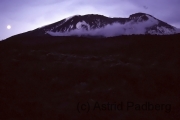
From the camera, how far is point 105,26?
79000mm

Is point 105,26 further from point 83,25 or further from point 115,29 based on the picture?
point 83,25

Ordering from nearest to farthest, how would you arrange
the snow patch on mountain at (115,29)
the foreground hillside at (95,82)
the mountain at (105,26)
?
the foreground hillside at (95,82) → the mountain at (105,26) → the snow patch on mountain at (115,29)

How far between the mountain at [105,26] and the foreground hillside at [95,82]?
120 ft

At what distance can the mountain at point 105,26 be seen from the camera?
6950 cm

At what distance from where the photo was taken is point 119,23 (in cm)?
8106

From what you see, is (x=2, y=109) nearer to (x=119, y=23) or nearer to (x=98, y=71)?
(x=98, y=71)

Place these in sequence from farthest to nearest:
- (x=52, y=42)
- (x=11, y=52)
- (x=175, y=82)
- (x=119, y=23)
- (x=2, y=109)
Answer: (x=119, y=23) < (x=52, y=42) < (x=11, y=52) < (x=175, y=82) < (x=2, y=109)

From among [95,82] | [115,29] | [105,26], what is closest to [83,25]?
[105,26]

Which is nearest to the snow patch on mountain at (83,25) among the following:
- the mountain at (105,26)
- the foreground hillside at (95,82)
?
the mountain at (105,26)

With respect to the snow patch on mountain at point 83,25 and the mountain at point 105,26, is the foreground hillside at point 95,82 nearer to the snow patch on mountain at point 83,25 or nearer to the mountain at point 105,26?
the mountain at point 105,26

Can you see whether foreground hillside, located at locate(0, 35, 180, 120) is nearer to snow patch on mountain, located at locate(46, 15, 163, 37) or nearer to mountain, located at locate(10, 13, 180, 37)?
mountain, located at locate(10, 13, 180, 37)

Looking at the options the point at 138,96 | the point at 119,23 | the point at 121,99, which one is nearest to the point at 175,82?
the point at 138,96

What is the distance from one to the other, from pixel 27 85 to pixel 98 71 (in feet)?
24.1

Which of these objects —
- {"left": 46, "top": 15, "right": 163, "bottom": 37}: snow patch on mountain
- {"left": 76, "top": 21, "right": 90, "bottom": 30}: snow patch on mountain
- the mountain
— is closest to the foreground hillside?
the mountain
